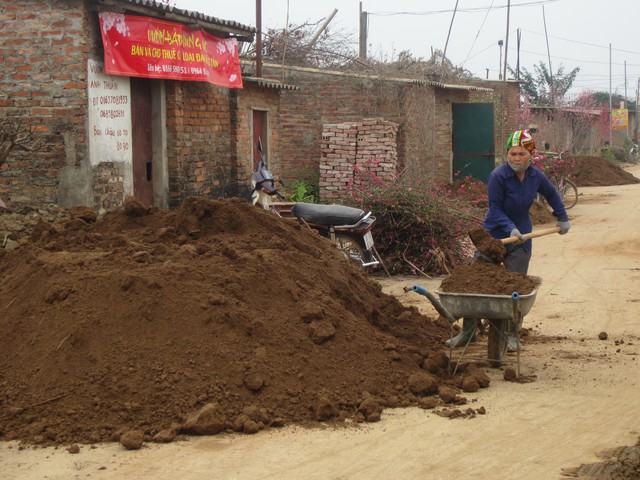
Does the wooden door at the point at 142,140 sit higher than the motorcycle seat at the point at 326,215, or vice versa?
the wooden door at the point at 142,140

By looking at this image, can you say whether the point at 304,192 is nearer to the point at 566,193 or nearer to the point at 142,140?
the point at 142,140

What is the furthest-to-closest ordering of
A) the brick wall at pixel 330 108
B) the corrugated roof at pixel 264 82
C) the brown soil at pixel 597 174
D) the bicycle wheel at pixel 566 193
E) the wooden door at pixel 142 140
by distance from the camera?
the brown soil at pixel 597 174 < the bicycle wheel at pixel 566 193 < the brick wall at pixel 330 108 < the corrugated roof at pixel 264 82 < the wooden door at pixel 142 140

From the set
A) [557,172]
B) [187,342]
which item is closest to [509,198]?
[187,342]

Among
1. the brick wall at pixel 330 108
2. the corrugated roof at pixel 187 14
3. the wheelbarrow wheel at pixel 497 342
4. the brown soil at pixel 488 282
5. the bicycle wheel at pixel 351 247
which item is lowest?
the wheelbarrow wheel at pixel 497 342

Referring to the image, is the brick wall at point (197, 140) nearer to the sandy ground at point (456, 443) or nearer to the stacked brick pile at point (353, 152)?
the stacked brick pile at point (353, 152)

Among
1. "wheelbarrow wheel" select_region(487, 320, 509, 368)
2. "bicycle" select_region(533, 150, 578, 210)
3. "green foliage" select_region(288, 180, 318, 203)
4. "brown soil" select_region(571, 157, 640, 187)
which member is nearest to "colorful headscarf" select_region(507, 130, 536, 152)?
"wheelbarrow wheel" select_region(487, 320, 509, 368)

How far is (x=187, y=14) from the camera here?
12750mm

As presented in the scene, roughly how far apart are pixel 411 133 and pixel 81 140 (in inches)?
371

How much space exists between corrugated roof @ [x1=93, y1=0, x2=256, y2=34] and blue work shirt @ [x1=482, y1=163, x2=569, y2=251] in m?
5.91

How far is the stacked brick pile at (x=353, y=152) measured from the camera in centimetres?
1697

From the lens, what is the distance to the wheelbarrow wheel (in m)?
6.57

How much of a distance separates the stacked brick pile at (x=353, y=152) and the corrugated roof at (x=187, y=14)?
3104 mm

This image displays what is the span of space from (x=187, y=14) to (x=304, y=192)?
5.44 meters

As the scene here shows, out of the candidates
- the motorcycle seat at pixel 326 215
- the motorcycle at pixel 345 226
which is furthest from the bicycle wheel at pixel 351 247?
the motorcycle seat at pixel 326 215
